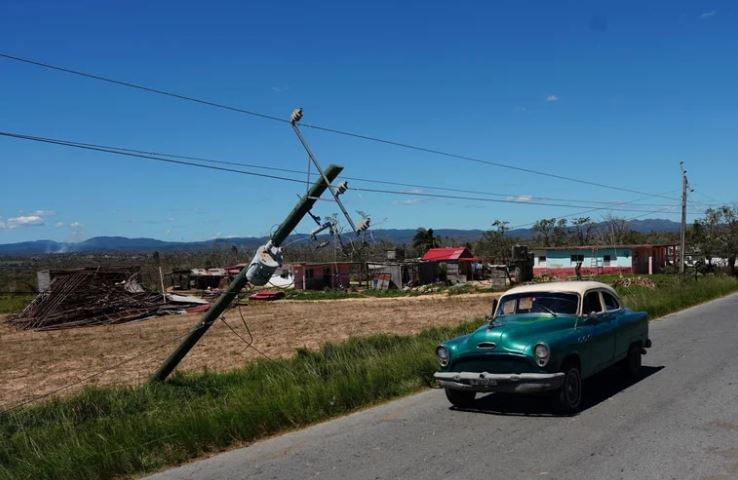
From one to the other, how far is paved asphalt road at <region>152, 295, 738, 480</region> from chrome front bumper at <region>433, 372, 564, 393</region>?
14.8 inches

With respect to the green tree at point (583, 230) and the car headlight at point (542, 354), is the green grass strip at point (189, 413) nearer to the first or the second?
the car headlight at point (542, 354)

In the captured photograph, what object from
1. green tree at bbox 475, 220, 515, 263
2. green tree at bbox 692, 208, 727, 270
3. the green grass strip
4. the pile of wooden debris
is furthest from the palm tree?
the green grass strip

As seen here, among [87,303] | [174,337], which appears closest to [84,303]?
[87,303]

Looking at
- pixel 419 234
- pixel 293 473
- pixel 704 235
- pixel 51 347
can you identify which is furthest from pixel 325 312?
pixel 419 234

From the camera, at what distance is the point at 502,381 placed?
8.43 meters

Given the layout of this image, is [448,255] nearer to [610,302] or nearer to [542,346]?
[610,302]

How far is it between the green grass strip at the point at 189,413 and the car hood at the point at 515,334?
1883 millimetres

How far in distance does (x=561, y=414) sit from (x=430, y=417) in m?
1.68

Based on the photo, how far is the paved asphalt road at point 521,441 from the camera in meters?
6.25

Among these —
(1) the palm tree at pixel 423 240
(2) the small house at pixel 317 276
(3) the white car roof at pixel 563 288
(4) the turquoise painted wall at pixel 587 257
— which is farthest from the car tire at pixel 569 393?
(1) the palm tree at pixel 423 240

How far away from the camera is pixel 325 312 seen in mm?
38688

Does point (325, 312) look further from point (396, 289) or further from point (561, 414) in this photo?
point (561, 414)

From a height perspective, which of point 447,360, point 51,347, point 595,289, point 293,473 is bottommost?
point 51,347

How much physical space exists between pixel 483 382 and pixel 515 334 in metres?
0.79
